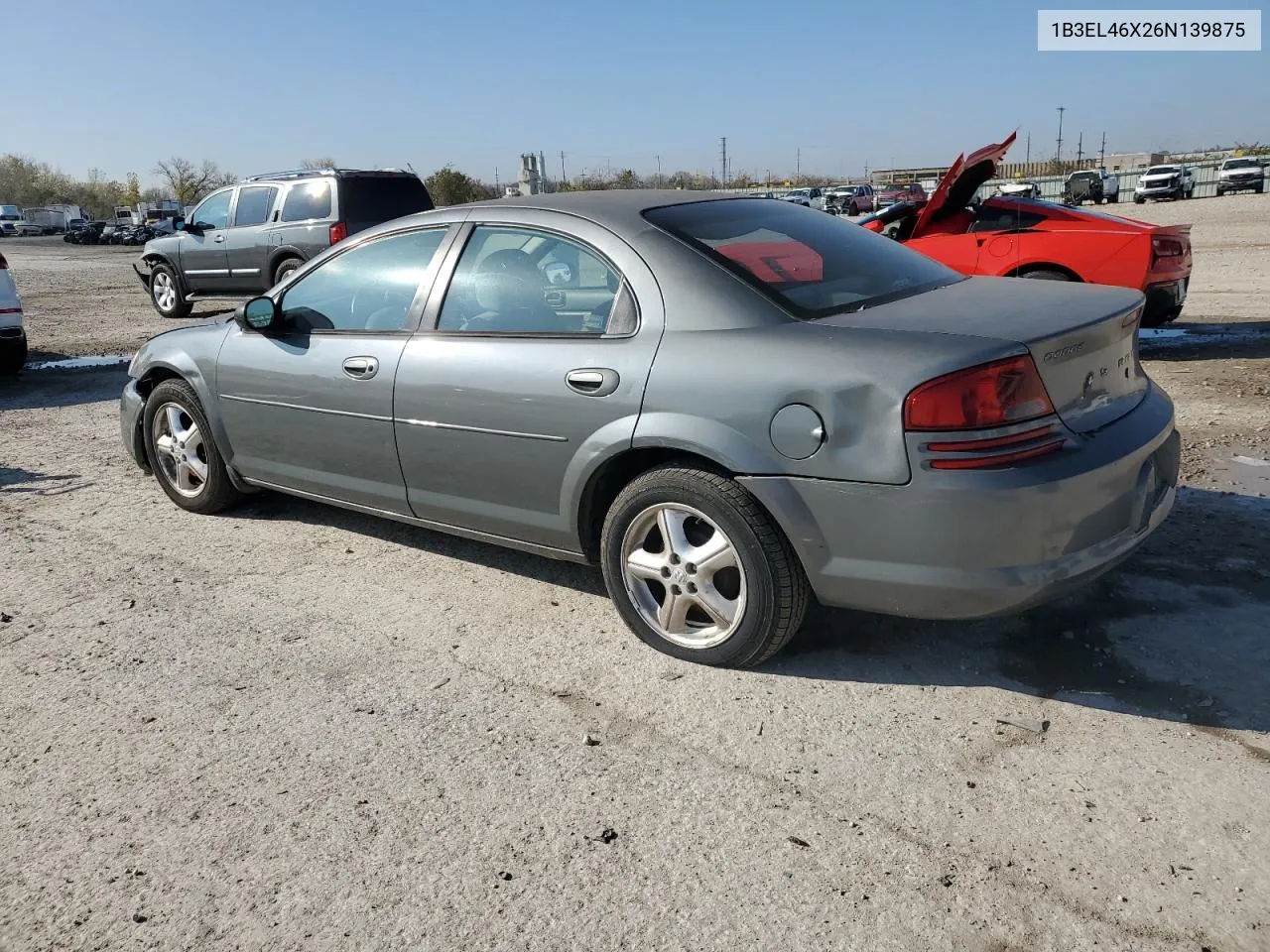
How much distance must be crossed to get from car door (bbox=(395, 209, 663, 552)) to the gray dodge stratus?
→ 0.03 ft

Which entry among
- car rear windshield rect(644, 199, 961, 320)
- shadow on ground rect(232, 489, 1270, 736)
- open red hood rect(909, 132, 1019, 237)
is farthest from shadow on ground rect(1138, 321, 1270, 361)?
car rear windshield rect(644, 199, 961, 320)

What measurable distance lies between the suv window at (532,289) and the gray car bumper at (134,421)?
239 cm

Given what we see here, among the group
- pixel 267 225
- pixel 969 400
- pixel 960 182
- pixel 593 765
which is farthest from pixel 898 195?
pixel 593 765

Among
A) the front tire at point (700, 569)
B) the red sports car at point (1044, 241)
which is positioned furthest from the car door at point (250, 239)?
the front tire at point (700, 569)

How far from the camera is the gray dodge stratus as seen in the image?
112 inches

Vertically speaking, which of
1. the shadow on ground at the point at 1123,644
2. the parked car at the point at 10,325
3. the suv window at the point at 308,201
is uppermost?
the suv window at the point at 308,201

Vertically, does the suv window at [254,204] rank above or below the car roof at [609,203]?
above

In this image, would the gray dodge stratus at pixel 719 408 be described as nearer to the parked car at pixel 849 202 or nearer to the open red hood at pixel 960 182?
the open red hood at pixel 960 182

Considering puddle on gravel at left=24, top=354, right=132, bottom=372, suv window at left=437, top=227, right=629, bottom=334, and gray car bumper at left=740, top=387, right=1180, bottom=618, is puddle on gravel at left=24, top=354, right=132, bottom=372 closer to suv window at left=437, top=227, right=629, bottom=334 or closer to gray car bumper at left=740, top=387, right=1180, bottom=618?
suv window at left=437, top=227, right=629, bottom=334

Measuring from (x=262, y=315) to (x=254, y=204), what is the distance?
10319mm

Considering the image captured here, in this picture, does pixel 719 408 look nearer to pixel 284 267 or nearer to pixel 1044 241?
pixel 1044 241

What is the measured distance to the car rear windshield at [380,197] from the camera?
42.0 ft

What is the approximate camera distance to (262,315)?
14.7 feet

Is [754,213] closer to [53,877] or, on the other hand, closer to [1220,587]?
[1220,587]
